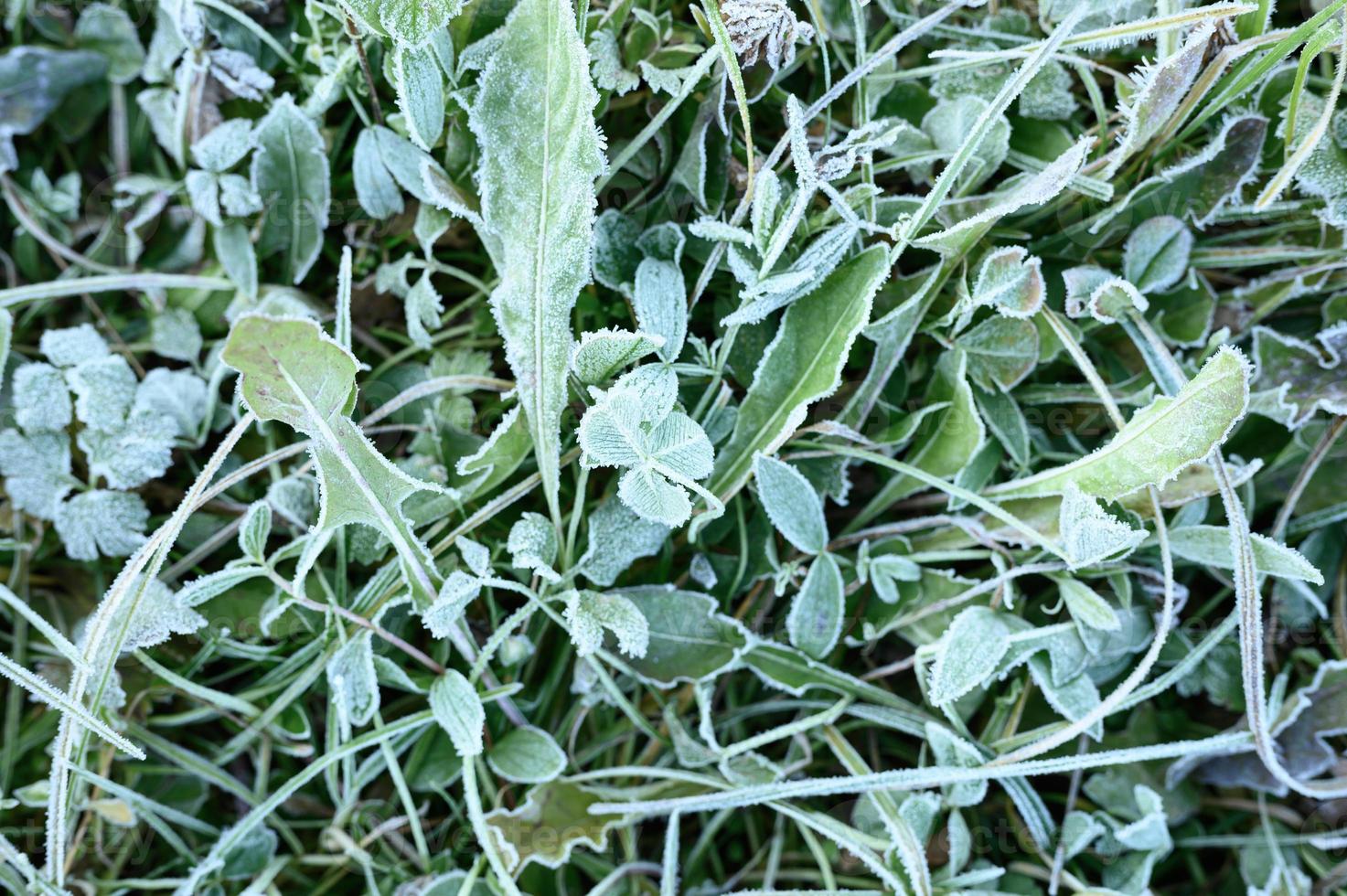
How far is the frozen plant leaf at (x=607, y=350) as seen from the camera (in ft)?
Answer: 1.67

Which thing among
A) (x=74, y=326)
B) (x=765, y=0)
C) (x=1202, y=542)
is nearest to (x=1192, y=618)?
(x=1202, y=542)

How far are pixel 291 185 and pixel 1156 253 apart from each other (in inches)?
21.8

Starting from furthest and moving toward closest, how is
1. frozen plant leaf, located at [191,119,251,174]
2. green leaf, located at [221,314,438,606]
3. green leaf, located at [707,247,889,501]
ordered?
frozen plant leaf, located at [191,119,251,174], green leaf, located at [707,247,889,501], green leaf, located at [221,314,438,606]

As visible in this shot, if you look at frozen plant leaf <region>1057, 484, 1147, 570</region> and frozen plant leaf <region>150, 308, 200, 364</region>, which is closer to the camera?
frozen plant leaf <region>1057, 484, 1147, 570</region>

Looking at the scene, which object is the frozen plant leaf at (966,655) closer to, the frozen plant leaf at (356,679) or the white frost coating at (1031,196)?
the white frost coating at (1031,196)

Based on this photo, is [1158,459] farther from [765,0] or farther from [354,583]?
[354,583]

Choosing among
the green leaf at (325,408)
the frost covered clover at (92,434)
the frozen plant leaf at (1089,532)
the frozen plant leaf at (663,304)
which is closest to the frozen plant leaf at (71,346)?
the frost covered clover at (92,434)

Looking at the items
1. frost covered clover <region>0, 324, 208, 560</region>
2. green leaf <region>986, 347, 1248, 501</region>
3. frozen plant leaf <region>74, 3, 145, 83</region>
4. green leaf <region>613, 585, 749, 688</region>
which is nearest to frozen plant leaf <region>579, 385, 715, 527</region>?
green leaf <region>613, 585, 749, 688</region>

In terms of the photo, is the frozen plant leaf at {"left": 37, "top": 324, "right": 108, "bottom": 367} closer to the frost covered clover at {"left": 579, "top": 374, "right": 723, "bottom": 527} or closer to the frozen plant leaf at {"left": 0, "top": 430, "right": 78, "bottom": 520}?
the frozen plant leaf at {"left": 0, "top": 430, "right": 78, "bottom": 520}

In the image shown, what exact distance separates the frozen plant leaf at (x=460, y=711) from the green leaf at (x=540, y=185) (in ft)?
0.46

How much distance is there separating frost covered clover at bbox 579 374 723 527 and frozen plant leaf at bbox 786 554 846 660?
A: 4.7 inches

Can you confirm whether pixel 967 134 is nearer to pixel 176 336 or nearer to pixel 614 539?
pixel 614 539

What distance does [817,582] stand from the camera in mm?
615

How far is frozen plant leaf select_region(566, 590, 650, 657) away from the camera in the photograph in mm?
555
